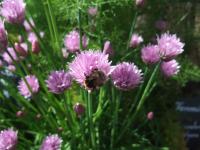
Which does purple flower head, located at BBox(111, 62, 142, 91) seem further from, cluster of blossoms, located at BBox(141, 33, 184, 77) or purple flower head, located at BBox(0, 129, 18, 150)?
purple flower head, located at BBox(0, 129, 18, 150)

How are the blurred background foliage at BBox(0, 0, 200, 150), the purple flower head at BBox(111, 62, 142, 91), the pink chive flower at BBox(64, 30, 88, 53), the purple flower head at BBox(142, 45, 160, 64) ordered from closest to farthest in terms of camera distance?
the purple flower head at BBox(111, 62, 142, 91) → the purple flower head at BBox(142, 45, 160, 64) → the pink chive flower at BBox(64, 30, 88, 53) → the blurred background foliage at BBox(0, 0, 200, 150)

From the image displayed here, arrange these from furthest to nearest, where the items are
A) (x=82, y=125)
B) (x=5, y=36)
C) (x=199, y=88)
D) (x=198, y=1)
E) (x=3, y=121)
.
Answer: (x=199, y=88), (x=198, y=1), (x=3, y=121), (x=82, y=125), (x=5, y=36)

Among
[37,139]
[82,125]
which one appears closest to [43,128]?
[37,139]

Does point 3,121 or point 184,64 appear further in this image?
point 184,64

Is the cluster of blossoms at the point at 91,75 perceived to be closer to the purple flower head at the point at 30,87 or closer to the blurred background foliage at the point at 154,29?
the purple flower head at the point at 30,87

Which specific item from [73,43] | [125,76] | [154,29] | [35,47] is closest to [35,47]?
[35,47]

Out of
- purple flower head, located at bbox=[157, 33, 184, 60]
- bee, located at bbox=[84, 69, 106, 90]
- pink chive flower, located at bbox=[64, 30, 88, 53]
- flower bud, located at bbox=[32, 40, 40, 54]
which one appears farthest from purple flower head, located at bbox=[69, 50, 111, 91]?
flower bud, located at bbox=[32, 40, 40, 54]

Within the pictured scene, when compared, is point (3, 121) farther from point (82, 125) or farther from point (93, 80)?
Answer: point (93, 80)

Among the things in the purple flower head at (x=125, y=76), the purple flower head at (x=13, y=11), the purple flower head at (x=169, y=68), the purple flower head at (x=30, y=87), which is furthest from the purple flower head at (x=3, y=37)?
the purple flower head at (x=169, y=68)
